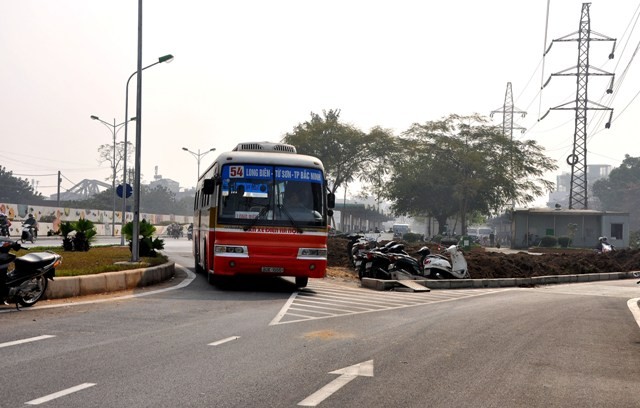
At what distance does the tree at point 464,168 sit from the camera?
209 ft

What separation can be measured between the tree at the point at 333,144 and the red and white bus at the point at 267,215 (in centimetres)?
4634

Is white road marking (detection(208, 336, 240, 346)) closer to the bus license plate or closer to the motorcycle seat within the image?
the motorcycle seat

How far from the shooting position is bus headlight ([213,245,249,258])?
16.0 meters

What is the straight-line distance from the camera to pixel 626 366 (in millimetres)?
8625

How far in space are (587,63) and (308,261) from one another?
49761mm

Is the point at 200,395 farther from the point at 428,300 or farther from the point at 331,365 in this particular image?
the point at 428,300

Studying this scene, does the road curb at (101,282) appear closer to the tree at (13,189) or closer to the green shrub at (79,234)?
the green shrub at (79,234)

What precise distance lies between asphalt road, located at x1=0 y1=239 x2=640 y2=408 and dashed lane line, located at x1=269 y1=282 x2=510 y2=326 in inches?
4.2

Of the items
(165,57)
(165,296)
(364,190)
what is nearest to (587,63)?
(364,190)

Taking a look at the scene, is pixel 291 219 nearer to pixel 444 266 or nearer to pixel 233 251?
pixel 233 251

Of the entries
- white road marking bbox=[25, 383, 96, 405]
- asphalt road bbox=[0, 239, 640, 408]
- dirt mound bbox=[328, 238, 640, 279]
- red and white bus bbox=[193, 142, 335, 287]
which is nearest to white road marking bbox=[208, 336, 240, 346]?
asphalt road bbox=[0, 239, 640, 408]

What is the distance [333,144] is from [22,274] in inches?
2088

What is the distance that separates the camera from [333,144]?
6406 centimetres

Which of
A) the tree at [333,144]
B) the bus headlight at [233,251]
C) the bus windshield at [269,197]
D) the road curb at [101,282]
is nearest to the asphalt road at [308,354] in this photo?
the road curb at [101,282]
